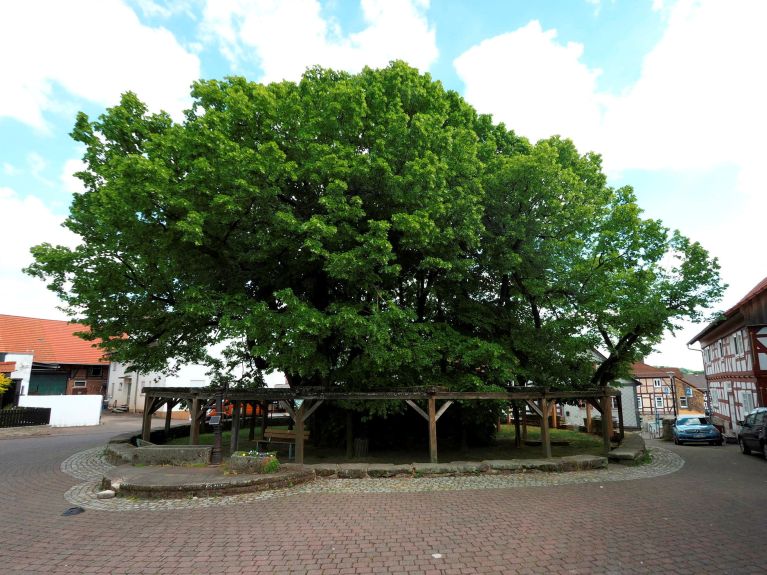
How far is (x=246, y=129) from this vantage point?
11734mm

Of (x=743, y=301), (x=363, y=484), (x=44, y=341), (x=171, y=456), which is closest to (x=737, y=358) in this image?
(x=743, y=301)

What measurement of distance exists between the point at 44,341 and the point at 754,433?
147 ft

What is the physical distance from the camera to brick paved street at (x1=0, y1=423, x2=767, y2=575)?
5094 mm

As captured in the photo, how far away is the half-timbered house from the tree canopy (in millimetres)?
5784

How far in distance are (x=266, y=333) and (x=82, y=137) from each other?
876 cm

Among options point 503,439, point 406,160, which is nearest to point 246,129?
point 406,160

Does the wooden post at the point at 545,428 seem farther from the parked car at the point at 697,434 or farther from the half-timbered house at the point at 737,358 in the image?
the parked car at the point at 697,434

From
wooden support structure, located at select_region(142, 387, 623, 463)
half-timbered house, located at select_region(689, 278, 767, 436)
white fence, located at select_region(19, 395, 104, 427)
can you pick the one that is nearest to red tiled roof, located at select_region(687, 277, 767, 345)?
half-timbered house, located at select_region(689, 278, 767, 436)

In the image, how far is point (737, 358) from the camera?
80.3 feet

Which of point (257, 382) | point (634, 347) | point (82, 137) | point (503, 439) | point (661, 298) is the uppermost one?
point (82, 137)

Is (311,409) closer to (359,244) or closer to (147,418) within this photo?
(359,244)

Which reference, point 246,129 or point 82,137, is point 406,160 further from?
point 82,137

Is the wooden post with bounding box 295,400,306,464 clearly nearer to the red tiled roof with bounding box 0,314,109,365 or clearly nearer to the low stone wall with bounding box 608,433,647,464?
the low stone wall with bounding box 608,433,647,464

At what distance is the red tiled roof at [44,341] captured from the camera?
32.5 m
